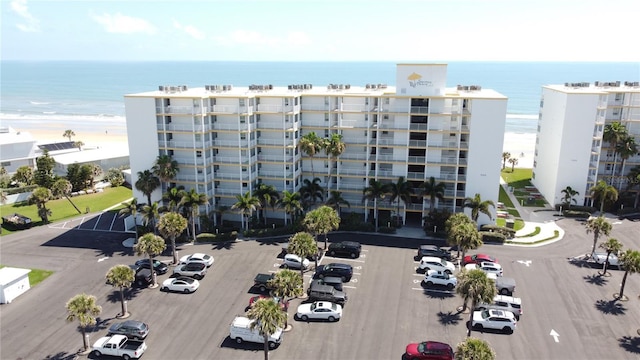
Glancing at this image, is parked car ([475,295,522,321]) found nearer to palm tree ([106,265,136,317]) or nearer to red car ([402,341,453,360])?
red car ([402,341,453,360])

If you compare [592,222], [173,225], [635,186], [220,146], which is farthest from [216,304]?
[635,186]

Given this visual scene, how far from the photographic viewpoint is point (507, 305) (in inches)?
1560

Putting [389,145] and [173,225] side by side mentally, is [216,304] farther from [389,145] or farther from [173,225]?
[389,145]

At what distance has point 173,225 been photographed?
155 ft

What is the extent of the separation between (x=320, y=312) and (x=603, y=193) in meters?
46.3

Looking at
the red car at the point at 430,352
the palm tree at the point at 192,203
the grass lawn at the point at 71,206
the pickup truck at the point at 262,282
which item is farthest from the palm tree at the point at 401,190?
the grass lawn at the point at 71,206

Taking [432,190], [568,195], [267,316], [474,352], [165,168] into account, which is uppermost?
[165,168]

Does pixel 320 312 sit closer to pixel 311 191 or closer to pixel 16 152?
pixel 311 191

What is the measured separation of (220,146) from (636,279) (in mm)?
51004

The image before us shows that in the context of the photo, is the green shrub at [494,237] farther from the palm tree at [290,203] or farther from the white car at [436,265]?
the palm tree at [290,203]

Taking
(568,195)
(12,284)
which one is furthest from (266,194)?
(568,195)

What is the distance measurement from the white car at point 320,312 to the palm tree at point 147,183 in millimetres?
28810

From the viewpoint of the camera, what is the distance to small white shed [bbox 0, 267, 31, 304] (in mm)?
42719

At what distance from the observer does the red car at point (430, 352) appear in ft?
108
